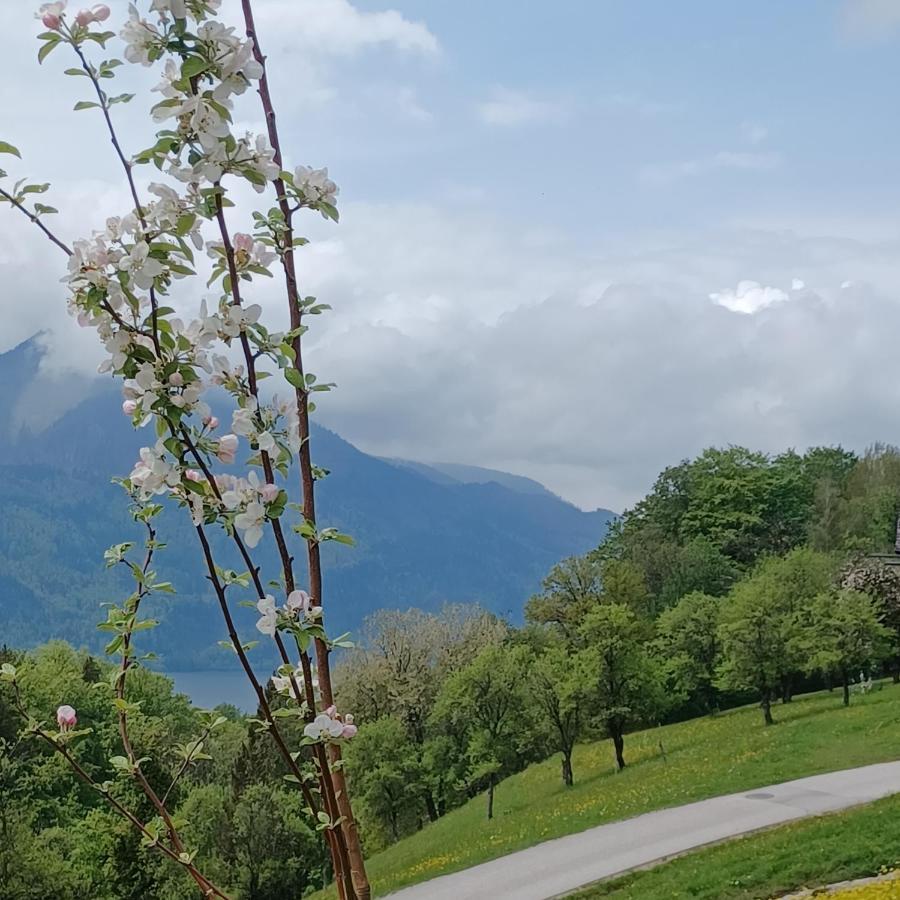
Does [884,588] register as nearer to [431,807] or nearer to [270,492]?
[431,807]

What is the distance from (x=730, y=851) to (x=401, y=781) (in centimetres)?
2456

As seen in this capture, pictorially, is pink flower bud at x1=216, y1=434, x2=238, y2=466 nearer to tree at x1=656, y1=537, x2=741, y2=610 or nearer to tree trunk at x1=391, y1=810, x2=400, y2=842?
tree trunk at x1=391, y1=810, x2=400, y2=842

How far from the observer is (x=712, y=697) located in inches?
1662

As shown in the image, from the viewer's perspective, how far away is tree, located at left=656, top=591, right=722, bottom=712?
127ft

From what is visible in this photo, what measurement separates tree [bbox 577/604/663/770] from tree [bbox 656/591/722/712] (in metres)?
5.67

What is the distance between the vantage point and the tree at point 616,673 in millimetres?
31828

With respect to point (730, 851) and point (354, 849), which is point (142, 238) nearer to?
point (354, 849)

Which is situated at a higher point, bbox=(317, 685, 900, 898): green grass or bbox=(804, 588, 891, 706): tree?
bbox=(804, 588, 891, 706): tree

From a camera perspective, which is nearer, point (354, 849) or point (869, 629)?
point (354, 849)

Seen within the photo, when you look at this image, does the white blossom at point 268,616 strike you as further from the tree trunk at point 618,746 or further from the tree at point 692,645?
the tree at point 692,645

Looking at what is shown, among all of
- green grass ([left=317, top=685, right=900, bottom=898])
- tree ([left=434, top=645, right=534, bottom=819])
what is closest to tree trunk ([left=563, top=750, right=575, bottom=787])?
green grass ([left=317, top=685, right=900, bottom=898])

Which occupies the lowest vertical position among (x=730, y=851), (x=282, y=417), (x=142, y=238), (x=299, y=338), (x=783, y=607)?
(x=730, y=851)

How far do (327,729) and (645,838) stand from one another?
55.6ft

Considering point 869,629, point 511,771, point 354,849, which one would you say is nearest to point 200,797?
point 511,771
